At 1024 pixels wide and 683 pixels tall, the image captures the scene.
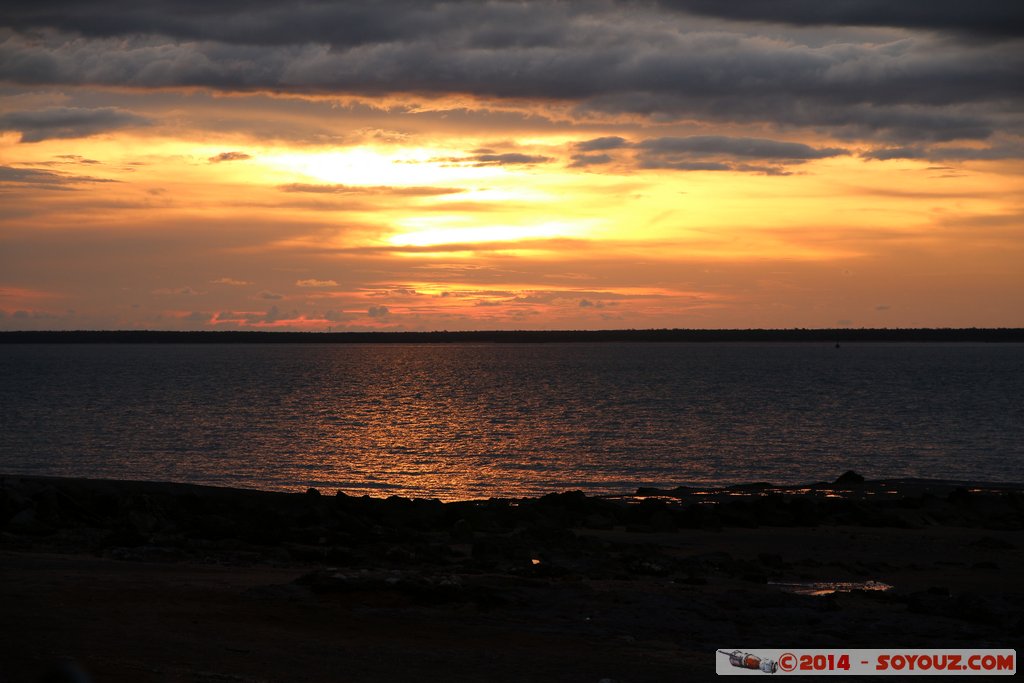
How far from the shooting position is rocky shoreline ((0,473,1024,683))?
547 inches

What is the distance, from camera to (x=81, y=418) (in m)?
73.0

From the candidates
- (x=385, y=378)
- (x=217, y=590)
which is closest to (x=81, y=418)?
(x=217, y=590)

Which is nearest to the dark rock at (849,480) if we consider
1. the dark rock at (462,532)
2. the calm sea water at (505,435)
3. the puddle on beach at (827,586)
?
the calm sea water at (505,435)

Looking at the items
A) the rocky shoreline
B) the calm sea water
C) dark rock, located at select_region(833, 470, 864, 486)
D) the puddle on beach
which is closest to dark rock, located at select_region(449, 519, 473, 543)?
the rocky shoreline

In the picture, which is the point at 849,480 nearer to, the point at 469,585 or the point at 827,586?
the point at 827,586

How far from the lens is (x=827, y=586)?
65.9ft

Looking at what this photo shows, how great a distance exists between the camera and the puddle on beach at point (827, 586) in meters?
19.5

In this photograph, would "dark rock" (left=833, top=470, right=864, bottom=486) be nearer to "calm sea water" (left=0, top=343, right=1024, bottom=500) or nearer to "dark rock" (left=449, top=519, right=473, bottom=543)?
"calm sea water" (left=0, top=343, right=1024, bottom=500)

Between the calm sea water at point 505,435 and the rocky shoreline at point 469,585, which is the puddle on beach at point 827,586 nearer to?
the rocky shoreline at point 469,585

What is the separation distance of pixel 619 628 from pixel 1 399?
91643 millimetres

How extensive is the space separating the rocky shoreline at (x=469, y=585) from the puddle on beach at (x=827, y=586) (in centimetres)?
9

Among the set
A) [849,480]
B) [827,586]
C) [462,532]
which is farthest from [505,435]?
[827,586]

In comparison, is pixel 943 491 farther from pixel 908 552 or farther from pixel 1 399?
pixel 1 399

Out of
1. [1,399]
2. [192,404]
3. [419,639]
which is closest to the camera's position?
[419,639]
